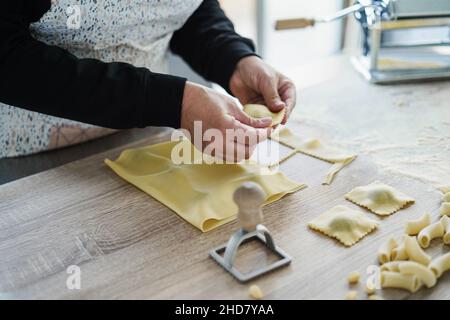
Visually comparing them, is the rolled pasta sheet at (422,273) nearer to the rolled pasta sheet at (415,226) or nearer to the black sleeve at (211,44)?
the rolled pasta sheet at (415,226)

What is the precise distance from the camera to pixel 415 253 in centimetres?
73

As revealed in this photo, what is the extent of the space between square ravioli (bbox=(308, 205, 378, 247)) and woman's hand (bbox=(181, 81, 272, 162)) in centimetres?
16

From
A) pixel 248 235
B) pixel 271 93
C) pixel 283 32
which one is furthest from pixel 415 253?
pixel 283 32

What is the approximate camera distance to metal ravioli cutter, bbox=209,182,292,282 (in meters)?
0.68

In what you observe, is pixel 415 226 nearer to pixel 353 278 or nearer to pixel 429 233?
pixel 429 233

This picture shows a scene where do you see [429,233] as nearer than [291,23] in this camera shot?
Yes

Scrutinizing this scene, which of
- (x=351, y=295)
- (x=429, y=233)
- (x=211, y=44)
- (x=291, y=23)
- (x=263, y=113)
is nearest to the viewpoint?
(x=351, y=295)

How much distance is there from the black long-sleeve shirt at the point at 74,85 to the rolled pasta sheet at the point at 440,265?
45 cm

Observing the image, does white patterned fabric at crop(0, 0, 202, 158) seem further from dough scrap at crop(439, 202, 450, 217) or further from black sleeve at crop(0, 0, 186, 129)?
dough scrap at crop(439, 202, 450, 217)

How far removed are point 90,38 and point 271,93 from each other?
0.36 meters

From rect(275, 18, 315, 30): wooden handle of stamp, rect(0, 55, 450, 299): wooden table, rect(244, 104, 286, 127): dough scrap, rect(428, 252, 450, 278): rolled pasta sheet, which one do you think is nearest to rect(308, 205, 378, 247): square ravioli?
rect(0, 55, 450, 299): wooden table
